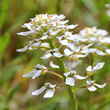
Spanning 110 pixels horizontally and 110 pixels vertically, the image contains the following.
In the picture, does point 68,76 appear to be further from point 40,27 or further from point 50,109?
point 50,109

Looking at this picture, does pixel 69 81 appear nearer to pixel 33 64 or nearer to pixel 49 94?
pixel 49 94

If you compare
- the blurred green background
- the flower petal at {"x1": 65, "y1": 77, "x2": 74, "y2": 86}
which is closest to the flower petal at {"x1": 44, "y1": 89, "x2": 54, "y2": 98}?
the flower petal at {"x1": 65, "y1": 77, "x2": 74, "y2": 86}

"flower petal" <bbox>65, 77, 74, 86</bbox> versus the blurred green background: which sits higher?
"flower petal" <bbox>65, 77, 74, 86</bbox>

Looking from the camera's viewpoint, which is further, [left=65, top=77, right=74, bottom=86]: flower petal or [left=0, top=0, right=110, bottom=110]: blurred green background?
[left=0, top=0, right=110, bottom=110]: blurred green background

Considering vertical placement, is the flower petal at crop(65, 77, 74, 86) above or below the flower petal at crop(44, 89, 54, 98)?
above

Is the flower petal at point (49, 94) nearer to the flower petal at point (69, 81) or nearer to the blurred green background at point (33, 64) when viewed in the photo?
the flower petal at point (69, 81)

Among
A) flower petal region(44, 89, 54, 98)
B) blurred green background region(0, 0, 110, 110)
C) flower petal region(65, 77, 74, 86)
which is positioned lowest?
blurred green background region(0, 0, 110, 110)

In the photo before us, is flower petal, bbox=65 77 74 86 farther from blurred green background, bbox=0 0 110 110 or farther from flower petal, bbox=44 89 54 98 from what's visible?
blurred green background, bbox=0 0 110 110

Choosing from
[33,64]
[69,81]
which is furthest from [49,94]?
[33,64]

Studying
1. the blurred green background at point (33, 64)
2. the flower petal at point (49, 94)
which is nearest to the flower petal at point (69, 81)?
the flower petal at point (49, 94)

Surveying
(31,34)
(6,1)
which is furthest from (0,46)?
(31,34)
